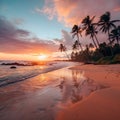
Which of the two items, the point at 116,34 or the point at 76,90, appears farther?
the point at 116,34

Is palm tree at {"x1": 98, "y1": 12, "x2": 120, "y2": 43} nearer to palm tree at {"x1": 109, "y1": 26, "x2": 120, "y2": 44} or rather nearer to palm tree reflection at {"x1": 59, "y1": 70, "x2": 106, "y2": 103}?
palm tree at {"x1": 109, "y1": 26, "x2": 120, "y2": 44}

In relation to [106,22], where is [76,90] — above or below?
below

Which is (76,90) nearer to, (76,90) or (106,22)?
(76,90)

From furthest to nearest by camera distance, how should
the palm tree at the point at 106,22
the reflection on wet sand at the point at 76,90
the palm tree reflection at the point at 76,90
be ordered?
the palm tree at the point at 106,22
the palm tree reflection at the point at 76,90
the reflection on wet sand at the point at 76,90

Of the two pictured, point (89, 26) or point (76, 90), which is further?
point (89, 26)

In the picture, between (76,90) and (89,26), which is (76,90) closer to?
(76,90)

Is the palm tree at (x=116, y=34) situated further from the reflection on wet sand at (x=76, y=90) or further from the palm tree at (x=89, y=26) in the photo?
the reflection on wet sand at (x=76, y=90)

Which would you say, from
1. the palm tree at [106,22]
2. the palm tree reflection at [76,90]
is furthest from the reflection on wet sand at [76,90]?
the palm tree at [106,22]

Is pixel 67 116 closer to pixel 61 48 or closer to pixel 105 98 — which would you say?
pixel 105 98

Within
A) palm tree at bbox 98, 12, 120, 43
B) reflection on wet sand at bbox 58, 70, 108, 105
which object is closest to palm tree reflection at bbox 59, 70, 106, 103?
reflection on wet sand at bbox 58, 70, 108, 105

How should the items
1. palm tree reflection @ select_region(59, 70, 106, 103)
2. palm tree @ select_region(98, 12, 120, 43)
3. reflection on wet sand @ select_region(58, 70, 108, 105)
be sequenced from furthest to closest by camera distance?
palm tree @ select_region(98, 12, 120, 43) → palm tree reflection @ select_region(59, 70, 106, 103) → reflection on wet sand @ select_region(58, 70, 108, 105)

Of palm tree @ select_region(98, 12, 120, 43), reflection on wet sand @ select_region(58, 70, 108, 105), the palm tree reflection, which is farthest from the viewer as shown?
palm tree @ select_region(98, 12, 120, 43)

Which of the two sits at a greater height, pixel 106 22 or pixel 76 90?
pixel 106 22

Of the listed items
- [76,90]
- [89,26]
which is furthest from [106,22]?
[76,90]
